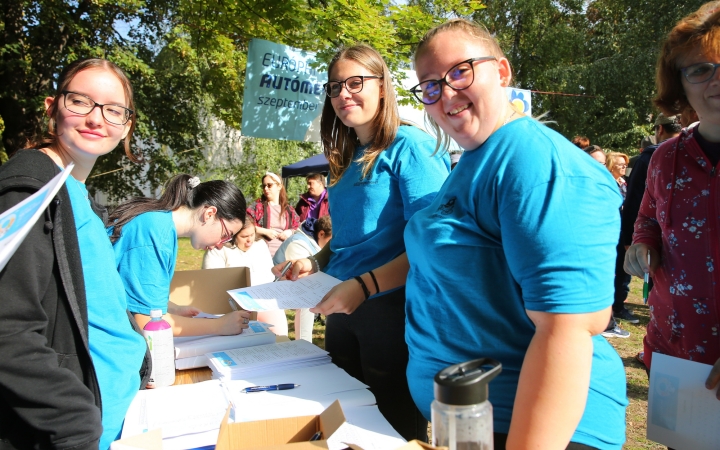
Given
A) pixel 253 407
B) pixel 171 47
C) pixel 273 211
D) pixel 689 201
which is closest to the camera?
pixel 253 407

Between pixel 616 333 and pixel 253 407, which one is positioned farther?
pixel 616 333

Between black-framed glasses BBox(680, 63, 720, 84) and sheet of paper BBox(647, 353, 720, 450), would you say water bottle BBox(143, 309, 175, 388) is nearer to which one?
sheet of paper BBox(647, 353, 720, 450)

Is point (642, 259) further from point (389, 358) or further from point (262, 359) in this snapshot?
point (262, 359)

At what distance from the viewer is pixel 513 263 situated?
0.91m

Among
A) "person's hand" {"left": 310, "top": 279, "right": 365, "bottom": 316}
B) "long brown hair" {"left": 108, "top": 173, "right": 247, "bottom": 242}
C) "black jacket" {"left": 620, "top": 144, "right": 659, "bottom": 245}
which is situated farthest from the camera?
"black jacket" {"left": 620, "top": 144, "right": 659, "bottom": 245}

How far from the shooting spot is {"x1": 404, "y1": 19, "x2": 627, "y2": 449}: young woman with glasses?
86cm

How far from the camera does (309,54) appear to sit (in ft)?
16.2

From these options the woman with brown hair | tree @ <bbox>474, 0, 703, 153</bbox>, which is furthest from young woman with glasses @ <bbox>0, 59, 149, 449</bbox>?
tree @ <bbox>474, 0, 703, 153</bbox>

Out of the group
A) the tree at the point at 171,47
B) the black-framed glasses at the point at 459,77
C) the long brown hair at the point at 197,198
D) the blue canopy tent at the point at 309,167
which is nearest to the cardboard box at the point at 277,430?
the black-framed glasses at the point at 459,77

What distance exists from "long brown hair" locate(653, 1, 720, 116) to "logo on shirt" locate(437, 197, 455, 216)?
882mm

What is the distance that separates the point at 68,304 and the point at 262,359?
0.80 meters

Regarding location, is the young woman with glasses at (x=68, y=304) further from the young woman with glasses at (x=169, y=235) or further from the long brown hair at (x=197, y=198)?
the long brown hair at (x=197, y=198)

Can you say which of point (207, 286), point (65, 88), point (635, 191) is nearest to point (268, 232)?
point (207, 286)

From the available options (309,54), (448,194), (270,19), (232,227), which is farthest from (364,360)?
(270,19)
